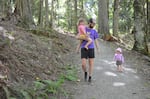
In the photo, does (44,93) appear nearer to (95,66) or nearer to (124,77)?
(124,77)

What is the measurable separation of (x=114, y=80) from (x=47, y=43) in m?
4.84

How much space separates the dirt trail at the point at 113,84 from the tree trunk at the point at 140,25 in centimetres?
366

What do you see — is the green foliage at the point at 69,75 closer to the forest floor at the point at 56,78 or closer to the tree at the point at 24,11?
the forest floor at the point at 56,78

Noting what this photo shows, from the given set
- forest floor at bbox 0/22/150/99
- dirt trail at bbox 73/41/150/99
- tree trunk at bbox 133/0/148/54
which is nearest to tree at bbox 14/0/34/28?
forest floor at bbox 0/22/150/99

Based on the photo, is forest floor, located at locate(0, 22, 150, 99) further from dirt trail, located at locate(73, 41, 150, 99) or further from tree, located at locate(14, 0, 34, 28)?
tree, located at locate(14, 0, 34, 28)

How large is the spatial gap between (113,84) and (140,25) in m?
7.92

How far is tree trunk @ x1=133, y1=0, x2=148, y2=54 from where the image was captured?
54.0 ft

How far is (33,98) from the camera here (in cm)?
670

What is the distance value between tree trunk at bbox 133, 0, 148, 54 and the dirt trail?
3.66 meters

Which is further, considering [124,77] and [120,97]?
[124,77]

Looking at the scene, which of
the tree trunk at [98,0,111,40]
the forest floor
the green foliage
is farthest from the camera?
the tree trunk at [98,0,111,40]

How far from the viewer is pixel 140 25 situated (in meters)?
16.7

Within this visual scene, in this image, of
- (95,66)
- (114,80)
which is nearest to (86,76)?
(114,80)

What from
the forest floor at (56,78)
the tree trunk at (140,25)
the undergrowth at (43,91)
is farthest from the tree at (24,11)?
the undergrowth at (43,91)
